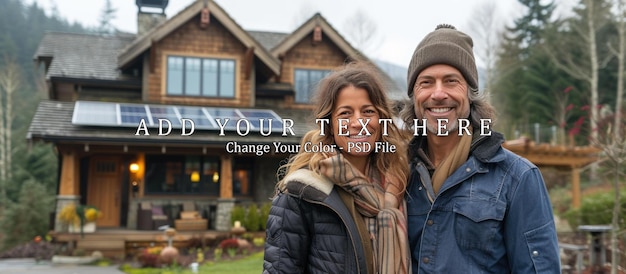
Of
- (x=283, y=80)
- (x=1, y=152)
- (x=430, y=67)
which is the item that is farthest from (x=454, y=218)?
(x=1, y=152)

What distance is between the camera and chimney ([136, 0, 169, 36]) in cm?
1979

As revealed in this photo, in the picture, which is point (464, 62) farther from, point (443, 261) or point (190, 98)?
point (190, 98)

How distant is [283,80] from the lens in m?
18.1

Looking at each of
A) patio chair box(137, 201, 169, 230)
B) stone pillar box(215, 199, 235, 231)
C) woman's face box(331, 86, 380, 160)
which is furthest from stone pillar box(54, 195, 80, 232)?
woman's face box(331, 86, 380, 160)

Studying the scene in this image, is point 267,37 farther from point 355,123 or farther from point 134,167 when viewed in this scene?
point 355,123

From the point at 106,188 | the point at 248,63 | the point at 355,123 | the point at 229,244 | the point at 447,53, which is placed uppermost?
the point at 248,63

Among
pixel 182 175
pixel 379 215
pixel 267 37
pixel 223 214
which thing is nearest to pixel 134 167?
pixel 182 175

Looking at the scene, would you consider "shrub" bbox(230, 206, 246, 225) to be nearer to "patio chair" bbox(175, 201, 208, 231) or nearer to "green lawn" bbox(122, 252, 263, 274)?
"patio chair" bbox(175, 201, 208, 231)

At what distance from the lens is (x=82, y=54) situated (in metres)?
17.5

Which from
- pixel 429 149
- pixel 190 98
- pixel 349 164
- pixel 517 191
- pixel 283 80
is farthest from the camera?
pixel 283 80

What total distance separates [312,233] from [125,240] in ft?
42.0

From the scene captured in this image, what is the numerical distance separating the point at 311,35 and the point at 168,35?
14.3 ft

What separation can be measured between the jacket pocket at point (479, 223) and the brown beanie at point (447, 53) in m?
0.54

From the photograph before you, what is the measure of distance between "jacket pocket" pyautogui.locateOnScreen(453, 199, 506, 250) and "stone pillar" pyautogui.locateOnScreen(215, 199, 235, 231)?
1334 centimetres
